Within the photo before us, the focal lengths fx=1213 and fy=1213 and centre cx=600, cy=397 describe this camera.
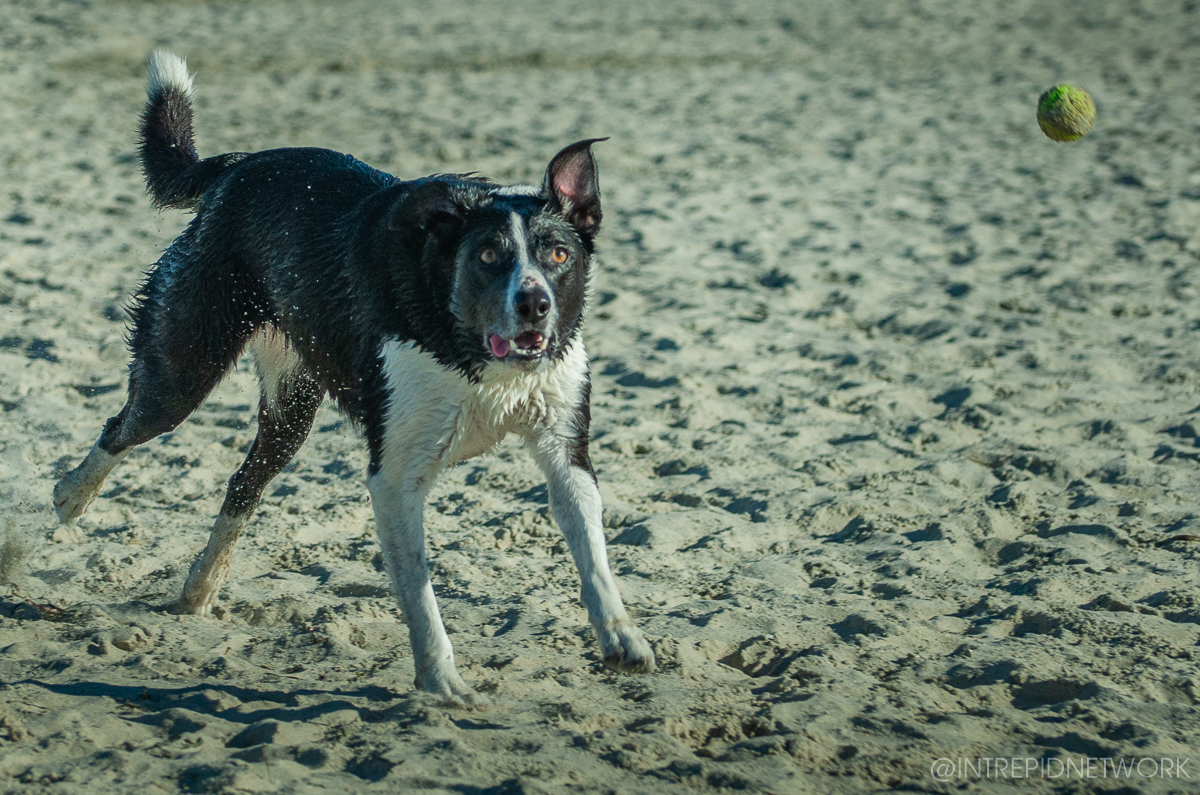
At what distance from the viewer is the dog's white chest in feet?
13.0

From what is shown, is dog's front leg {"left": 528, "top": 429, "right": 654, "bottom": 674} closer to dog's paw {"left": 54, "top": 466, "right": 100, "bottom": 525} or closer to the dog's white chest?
the dog's white chest

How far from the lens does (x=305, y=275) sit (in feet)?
14.5

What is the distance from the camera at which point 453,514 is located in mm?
5656

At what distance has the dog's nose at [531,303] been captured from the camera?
375cm

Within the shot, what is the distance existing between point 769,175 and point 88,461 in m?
7.54

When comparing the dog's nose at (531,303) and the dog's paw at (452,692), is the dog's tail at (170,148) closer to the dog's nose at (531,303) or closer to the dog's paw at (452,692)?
the dog's nose at (531,303)

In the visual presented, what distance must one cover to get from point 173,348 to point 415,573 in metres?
1.58

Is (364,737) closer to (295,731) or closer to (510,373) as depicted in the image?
(295,731)

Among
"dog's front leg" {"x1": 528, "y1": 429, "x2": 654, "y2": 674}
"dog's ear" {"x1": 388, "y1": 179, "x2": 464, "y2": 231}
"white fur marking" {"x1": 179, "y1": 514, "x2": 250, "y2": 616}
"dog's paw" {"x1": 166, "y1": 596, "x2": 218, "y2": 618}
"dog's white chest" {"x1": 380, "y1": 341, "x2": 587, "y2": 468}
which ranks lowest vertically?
"dog's paw" {"x1": 166, "y1": 596, "x2": 218, "y2": 618}

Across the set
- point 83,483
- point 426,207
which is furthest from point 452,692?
point 83,483

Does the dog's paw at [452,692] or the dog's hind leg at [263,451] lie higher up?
the dog's hind leg at [263,451]

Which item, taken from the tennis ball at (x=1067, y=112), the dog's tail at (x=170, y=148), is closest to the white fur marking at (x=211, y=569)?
the dog's tail at (x=170, y=148)

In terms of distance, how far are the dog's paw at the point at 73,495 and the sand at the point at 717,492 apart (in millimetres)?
220

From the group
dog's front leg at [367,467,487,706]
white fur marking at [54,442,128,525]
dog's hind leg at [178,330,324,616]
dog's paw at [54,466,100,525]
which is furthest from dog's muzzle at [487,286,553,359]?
dog's paw at [54,466,100,525]
